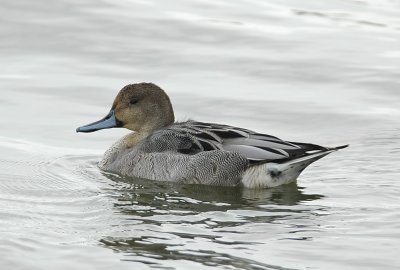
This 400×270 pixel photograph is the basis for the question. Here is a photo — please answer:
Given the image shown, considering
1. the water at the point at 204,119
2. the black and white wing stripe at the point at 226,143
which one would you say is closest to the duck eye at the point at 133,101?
the black and white wing stripe at the point at 226,143

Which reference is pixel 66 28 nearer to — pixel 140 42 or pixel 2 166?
pixel 140 42

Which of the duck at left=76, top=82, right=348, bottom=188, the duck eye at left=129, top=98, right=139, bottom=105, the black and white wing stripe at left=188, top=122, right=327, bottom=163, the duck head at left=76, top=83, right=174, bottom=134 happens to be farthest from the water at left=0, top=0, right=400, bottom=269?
the duck eye at left=129, top=98, right=139, bottom=105

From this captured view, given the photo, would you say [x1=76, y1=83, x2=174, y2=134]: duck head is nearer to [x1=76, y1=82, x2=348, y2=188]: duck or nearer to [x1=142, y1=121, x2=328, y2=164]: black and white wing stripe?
[x1=76, y1=82, x2=348, y2=188]: duck

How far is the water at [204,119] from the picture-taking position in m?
8.88

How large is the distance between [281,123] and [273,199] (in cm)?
299

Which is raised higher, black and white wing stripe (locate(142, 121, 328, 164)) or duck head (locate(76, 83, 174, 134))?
duck head (locate(76, 83, 174, 134))

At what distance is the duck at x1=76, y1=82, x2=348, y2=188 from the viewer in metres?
11.3

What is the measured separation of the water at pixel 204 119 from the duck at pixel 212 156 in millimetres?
168

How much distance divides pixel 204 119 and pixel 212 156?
8.44 feet

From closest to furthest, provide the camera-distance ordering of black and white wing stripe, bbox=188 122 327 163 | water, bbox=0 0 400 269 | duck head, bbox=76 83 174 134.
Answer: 1. water, bbox=0 0 400 269
2. black and white wing stripe, bbox=188 122 327 163
3. duck head, bbox=76 83 174 134

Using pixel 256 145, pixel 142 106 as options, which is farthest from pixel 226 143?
pixel 142 106

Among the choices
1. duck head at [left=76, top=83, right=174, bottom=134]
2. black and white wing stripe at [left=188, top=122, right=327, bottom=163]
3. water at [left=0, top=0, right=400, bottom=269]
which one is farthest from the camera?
duck head at [left=76, top=83, right=174, bottom=134]

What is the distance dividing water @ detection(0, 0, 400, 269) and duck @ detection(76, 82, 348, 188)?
0.17 m

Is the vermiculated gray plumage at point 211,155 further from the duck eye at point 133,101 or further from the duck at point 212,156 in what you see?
the duck eye at point 133,101
